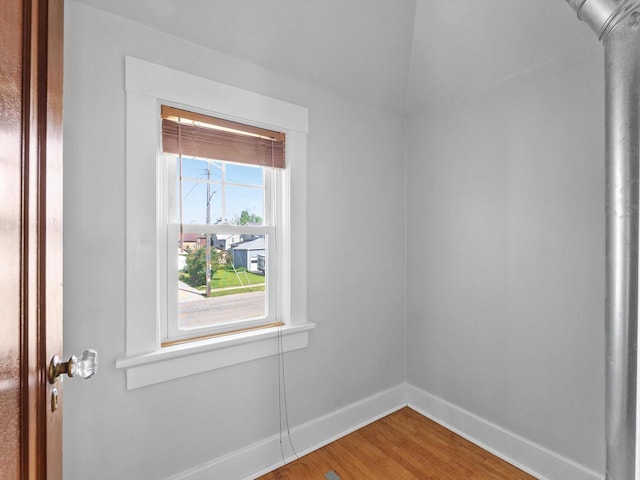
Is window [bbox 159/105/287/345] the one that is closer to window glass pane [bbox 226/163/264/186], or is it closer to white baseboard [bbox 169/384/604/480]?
window glass pane [bbox 226/163/264/186]

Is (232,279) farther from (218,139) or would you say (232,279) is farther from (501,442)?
(501,442)

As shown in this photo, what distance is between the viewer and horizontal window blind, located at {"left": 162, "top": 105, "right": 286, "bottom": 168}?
5.53 feet

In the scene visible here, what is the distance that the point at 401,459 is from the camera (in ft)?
6.61

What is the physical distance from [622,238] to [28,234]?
1768mm

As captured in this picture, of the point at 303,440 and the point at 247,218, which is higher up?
the point at 247,218

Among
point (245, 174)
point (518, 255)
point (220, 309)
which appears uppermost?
point (245, 174)

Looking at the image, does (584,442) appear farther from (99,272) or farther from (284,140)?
(99,272)

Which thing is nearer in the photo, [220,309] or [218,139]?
[218,139]

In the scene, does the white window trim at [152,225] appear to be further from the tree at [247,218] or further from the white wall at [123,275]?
the tree at [247,218]

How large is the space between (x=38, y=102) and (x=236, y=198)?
4.34 ft

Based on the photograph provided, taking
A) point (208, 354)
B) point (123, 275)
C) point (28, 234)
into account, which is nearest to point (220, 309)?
point (208, 354)

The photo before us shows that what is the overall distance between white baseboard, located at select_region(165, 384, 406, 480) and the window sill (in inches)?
20.5

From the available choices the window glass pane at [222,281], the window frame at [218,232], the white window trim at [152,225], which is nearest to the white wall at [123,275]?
the white window trim at [152,225]

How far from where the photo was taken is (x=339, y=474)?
1894 mm
